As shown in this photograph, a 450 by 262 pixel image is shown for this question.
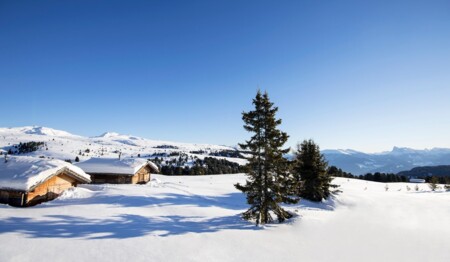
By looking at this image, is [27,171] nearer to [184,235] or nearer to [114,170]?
[114,170]

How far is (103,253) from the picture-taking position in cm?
1150

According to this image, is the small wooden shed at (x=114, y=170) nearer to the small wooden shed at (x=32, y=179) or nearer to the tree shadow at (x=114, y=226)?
the small wooden shed at (x=32, y=179)

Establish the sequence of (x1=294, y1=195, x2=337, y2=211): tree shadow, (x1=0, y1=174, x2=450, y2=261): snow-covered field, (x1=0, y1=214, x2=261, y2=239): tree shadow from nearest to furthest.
A: (x1=0, y1=174, x2=450, y2=261): snow-covered field < (x1=0, y1=214, x2=261, y2=239): tree shadow < (x1=294, y1=195, x2=337, y2=211): tree shadow

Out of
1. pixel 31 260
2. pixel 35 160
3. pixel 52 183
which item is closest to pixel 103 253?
pixel 31 260

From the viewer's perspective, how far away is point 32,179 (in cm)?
2098

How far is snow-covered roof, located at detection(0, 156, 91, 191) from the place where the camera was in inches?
812

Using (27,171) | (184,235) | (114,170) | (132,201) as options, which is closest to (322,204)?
(132,201)

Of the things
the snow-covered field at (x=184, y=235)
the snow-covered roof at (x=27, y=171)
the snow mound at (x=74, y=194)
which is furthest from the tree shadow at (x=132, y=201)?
the snow-covered roof at (x=27, y=171)

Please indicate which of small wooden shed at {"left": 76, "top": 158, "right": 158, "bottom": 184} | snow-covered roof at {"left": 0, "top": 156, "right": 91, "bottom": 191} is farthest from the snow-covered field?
small wooden shed at {"left": 76, "top": 158, "right": 158, "bottom": 184}

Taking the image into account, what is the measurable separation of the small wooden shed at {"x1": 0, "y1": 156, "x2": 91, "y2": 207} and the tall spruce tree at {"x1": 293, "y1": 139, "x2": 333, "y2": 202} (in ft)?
85.9

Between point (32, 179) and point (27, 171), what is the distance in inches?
77.9

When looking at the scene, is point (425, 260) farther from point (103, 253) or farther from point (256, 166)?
point (103, 253)

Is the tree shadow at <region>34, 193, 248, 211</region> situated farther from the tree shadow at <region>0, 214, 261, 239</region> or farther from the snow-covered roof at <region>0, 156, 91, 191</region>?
the tree shadow at <region>0, 214, 261, 239</region>

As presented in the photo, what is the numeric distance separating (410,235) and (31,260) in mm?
22347
